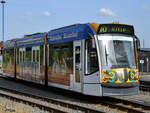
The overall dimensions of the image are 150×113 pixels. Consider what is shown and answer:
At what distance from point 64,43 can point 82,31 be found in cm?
178

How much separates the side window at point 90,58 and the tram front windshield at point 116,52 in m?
0.26

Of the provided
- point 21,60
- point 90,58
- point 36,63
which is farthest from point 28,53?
point 90,58

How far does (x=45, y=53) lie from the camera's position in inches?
599

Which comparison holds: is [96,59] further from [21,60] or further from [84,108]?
[21,60]

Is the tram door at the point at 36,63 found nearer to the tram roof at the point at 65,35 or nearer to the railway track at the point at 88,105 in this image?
the tram roof at the point at 65,35

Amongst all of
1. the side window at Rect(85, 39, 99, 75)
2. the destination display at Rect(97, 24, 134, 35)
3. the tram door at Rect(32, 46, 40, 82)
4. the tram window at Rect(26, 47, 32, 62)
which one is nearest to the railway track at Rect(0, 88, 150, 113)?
the side window at Rect(85, 39, 99, 75)

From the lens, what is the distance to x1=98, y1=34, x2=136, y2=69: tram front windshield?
10695 millimetres

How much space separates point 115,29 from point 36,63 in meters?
6.48

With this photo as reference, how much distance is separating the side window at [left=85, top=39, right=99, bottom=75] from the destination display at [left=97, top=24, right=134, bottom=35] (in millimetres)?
591

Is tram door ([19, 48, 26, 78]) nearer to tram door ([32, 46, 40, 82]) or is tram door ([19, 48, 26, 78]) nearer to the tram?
tram door ([32, 46, 40, 82])

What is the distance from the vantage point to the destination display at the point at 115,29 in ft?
36.2

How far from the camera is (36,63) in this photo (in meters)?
16.3

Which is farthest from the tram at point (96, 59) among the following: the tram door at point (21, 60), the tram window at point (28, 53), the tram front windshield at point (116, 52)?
the tram door at point (21, 60)

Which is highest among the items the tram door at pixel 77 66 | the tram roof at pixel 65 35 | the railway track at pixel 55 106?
the tram roof at pixel 65 35
